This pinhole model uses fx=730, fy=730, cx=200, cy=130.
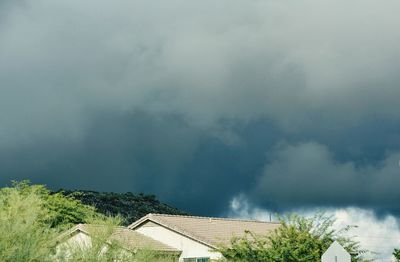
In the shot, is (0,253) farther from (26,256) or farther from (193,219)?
(193,219)

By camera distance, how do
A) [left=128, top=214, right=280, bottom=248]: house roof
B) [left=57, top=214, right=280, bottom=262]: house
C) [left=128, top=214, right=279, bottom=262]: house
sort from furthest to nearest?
[left=128, top=214, right=280, bottom=248]: house roof → [left=128, top=214, right=279, bottom=262]: house → [left=57, top=214, right=280, bottom=262]: house

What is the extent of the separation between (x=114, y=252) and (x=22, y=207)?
3736 millimetres

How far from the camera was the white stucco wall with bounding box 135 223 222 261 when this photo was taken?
4550cm

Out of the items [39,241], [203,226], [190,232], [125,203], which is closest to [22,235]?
[39,241]

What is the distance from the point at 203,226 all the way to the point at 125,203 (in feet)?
245

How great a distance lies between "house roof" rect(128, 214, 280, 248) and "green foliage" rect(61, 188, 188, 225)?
194ft

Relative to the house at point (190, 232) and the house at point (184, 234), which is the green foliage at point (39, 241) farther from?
the house at point (190, 232)

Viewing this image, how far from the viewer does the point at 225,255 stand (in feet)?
109

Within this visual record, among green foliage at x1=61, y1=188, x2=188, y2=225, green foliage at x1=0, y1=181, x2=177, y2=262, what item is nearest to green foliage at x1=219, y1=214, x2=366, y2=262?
green foliage at x1=0, y1=181, x2=177, y2=262

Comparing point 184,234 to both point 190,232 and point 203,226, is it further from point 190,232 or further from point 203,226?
point 203,226

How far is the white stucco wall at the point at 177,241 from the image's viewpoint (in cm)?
4550

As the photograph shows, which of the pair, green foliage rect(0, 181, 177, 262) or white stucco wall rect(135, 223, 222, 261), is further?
white stucco wall rect(135, 223, 222, 261)

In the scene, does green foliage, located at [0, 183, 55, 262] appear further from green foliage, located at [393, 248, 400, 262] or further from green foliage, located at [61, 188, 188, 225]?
green foliage, located at [61, 188, 188, 225]

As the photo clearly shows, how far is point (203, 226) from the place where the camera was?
49.4 meters
